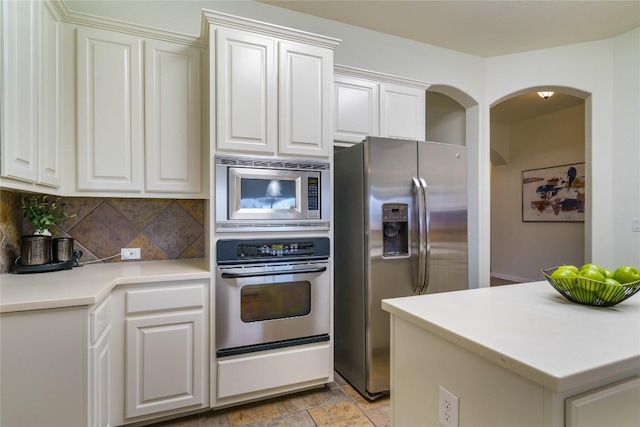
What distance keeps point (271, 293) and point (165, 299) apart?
621mm

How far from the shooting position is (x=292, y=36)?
217cm

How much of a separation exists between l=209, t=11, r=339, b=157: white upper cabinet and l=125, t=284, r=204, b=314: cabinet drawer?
0.87 meters

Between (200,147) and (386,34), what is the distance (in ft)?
6.96

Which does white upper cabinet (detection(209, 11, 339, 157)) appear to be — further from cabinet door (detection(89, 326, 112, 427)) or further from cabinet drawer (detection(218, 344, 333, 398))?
cabinet drawer (detection(218, 344, 333, 398))

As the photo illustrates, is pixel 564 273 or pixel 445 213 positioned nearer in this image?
pixel 564 273

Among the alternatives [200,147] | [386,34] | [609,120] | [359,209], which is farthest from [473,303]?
[609,120]

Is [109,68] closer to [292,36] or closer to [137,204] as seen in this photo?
[137,204]

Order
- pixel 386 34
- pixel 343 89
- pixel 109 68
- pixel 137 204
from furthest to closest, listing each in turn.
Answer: pixel 386 34
pixel 343 89
pixel 137 204
pixel 109 68

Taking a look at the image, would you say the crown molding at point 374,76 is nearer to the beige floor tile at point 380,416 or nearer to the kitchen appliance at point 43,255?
the kitchen appliance at point 43,255

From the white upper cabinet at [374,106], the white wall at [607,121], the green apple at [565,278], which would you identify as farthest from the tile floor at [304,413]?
the white wall at [607,121]

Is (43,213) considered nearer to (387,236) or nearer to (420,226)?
(387,236)

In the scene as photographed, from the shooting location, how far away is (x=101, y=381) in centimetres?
155

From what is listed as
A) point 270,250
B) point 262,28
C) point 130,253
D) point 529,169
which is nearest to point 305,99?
point 262,28

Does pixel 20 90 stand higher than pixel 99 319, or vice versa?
pixel 20 90
